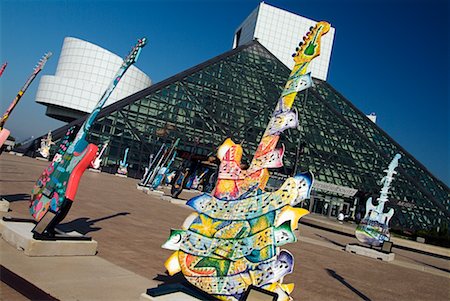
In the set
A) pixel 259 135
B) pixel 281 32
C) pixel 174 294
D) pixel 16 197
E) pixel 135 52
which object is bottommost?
pixel 16 197

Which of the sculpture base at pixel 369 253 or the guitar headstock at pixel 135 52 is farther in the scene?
the sculpture base at pixel 369 253

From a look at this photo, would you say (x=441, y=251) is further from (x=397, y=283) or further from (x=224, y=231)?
(x=224, y=231)

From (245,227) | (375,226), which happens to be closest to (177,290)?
(245,227)

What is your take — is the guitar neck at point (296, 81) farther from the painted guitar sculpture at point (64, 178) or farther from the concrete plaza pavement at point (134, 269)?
the painted guitar sculpture at point (64, 178)

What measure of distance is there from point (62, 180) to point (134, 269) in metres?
1.72

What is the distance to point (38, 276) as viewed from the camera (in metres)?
4.77

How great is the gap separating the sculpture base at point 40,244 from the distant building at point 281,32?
50.9 meters

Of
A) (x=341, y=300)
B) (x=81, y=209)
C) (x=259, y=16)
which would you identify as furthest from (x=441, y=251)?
(x=259, y=16)

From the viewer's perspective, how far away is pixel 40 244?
5.64 metres

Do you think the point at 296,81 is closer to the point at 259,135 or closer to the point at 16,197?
the point at 16,197

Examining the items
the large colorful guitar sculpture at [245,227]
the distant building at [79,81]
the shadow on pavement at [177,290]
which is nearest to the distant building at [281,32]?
the distant building at [79,81]

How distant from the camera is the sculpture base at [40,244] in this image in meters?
5.63

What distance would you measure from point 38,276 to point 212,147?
32.4 meters

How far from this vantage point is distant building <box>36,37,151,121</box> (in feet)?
177
